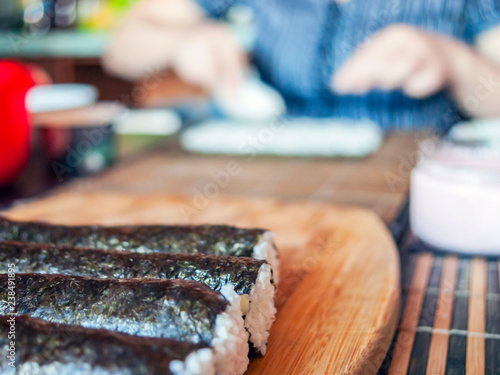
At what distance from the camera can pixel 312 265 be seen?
129 centimetres

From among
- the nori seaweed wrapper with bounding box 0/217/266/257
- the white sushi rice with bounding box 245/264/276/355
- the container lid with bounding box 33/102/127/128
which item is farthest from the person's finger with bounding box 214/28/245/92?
the white sushi rice with bounding box 245/264/276/355

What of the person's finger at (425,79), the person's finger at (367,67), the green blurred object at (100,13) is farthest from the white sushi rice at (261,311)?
the green blurred object at (100,13)

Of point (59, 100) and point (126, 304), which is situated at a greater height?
point (126, 304)

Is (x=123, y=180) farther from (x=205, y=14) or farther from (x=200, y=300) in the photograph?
(x=205, y=14)

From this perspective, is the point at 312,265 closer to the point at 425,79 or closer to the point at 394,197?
the point at 394,197

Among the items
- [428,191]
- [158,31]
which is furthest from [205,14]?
[428,191]

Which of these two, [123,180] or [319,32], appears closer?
[123,180]

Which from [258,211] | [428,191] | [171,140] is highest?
[428,191]

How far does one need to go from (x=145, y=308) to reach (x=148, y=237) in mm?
332

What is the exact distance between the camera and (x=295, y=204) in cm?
169

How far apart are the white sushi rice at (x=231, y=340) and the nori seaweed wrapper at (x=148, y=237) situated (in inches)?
9.3

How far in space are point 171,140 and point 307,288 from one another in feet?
4.85

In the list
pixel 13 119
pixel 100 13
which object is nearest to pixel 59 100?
pixel 13 119

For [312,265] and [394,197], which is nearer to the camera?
[312,265]
